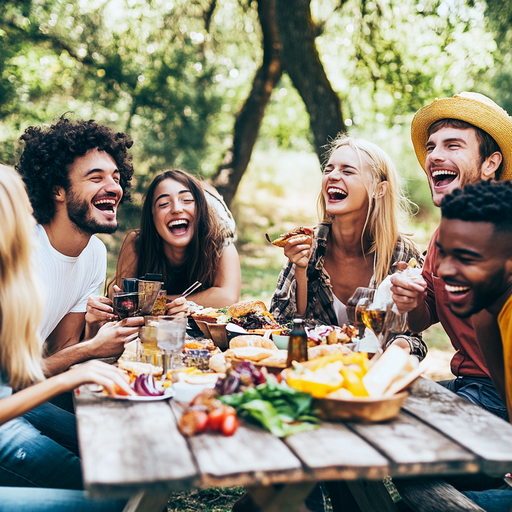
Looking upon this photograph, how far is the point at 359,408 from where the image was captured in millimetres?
1784

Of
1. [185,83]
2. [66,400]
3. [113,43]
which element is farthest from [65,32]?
[66,400]

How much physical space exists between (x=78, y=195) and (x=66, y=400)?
1.30 meters

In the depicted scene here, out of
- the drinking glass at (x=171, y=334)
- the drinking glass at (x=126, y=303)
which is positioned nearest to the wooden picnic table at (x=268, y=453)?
the drinking glass at (x=171, y=334)

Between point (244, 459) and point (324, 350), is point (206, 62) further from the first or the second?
point (244, 459)

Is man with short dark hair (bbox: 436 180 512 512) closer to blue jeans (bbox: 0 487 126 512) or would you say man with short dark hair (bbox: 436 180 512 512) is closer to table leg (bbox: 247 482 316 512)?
table leg (bbox: 247 482 316 512)

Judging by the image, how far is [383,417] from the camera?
5.99 ft

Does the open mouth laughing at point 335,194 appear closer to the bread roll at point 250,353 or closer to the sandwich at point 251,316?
the sandwich at point 251,316

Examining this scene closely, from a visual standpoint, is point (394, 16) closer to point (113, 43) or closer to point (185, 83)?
point (185, 83)

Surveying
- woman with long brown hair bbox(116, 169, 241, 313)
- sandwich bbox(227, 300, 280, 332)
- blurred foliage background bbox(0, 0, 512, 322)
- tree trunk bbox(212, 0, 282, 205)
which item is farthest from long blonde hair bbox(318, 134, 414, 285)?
tree trunk bbox(212, 0, 282, 205)

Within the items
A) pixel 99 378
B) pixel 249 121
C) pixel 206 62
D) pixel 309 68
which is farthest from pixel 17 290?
pixel 206 62

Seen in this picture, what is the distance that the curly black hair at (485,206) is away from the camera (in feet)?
6.60

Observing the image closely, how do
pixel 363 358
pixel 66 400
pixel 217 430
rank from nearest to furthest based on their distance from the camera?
pixel 217 430
pixel 363 358
pixel 66 400

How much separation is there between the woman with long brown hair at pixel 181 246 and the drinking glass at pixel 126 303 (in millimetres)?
1418

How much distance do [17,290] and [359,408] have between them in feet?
4.24
